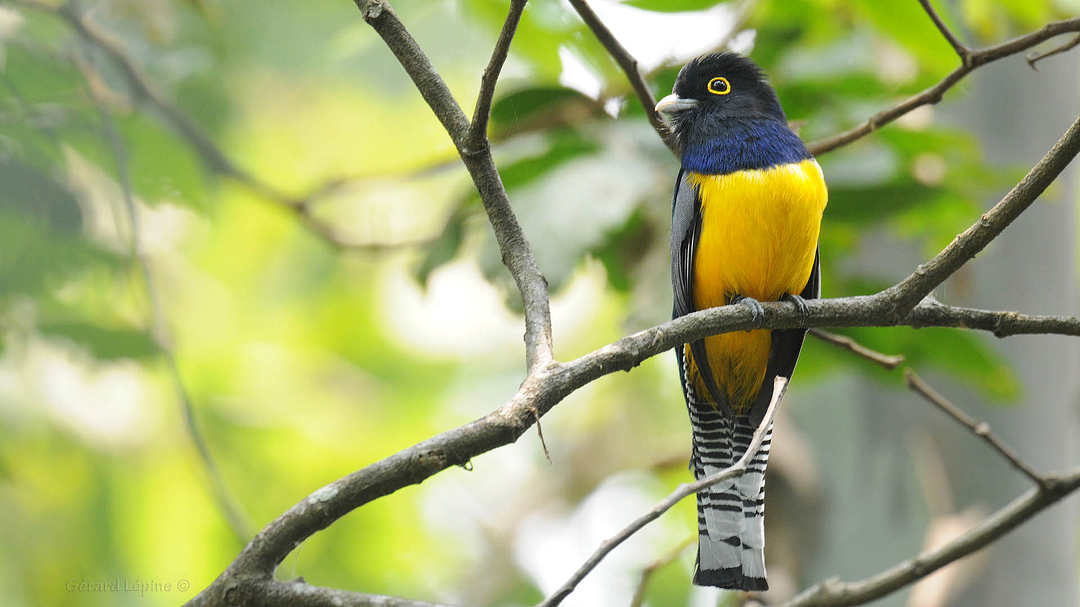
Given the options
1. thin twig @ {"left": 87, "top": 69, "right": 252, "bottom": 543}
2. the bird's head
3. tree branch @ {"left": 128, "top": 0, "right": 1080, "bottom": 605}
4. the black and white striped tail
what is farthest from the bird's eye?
thin twig @ {"left": 87, "top": 69, "right": 252, "bottom": 543}

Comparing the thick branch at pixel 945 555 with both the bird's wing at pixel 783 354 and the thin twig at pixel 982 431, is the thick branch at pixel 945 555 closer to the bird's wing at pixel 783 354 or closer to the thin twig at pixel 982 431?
the thin twig at pixel 982 431

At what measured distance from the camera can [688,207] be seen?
380 centimetres

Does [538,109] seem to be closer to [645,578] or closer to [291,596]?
[645,578]

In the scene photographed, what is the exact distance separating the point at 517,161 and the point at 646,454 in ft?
13.7

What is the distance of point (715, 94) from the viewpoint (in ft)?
13.5

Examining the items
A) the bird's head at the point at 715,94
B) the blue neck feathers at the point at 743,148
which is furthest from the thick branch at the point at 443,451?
the bird's head at the point at 715,94

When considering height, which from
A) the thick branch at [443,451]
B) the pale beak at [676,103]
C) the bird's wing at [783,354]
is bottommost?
the thick branch at [443,451]

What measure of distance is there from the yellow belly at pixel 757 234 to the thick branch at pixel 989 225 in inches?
40.5

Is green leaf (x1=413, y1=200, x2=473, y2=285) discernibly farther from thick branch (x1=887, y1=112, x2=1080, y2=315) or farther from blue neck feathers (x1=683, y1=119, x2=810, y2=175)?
thick branch (x1=887, y1=112, x2=1080, y2=315)

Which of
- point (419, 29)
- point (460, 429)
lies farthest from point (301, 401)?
point (460, 429)

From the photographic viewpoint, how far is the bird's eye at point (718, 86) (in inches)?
162

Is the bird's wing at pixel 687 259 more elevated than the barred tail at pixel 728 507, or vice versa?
the bird's wing at pixel 687 259

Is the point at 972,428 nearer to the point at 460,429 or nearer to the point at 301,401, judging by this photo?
the point at 460,429

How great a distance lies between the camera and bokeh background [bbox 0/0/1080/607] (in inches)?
145
